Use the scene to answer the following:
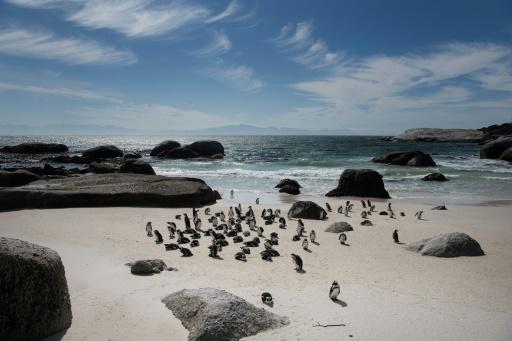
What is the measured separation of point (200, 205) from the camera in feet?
71.7

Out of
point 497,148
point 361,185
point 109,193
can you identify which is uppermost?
point 497,148

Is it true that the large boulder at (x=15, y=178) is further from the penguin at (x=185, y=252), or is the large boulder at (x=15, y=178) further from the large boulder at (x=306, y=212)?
the penguin at (x=185, y=252)

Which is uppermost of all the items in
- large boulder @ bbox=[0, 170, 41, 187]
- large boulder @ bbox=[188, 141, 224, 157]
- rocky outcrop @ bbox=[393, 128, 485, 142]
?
rocky outcrop @ bbox=[393, 128, 485, 142]

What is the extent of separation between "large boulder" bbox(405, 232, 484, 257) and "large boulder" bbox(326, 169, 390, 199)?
A: 13.9m

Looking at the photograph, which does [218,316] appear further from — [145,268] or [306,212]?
[306,212]

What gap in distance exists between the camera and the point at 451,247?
1188 cm

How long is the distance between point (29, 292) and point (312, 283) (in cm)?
574

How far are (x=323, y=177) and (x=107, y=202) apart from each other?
2183 cm

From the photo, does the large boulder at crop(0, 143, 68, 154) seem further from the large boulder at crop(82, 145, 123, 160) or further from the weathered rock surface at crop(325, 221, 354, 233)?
the weathered rock surface at crop(325, 221, 354, 233)

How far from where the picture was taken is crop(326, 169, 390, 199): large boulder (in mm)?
26203

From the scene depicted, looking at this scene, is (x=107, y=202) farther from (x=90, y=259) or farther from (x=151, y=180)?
(x=90, y=259)

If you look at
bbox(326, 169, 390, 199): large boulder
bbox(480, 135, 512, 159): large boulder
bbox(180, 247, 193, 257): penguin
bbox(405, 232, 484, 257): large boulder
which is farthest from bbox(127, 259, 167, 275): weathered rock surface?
bbox(480, 135, 512, 159): large boulder

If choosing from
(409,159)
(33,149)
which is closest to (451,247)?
(409,159)

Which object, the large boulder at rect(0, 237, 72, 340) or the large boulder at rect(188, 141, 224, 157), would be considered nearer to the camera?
the large boulder at rect(0, 237, 72, 340)
